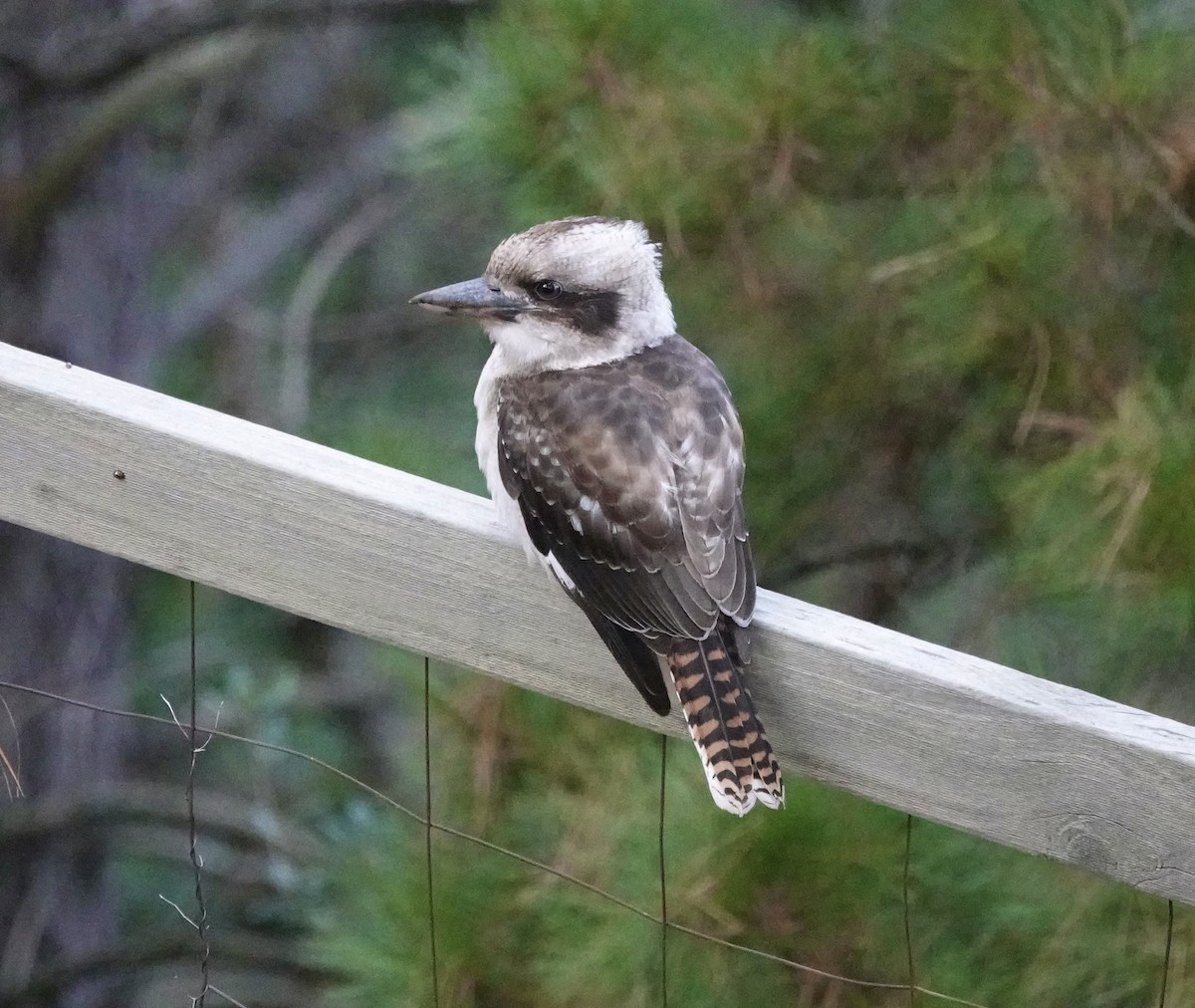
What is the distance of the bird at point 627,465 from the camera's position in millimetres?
1566

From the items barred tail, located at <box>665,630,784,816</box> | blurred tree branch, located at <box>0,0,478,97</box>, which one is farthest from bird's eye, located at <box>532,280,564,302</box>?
blurred tree branch, located at <box>0,0,478,97</box>

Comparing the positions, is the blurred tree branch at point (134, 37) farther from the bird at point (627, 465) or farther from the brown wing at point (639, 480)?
the brown wing at point (639, 480)

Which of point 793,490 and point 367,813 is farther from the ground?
point 793,490

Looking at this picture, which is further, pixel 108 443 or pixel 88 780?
pixel 88 780

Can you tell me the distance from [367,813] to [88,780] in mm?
868

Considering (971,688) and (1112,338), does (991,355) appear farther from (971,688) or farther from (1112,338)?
(971,688)

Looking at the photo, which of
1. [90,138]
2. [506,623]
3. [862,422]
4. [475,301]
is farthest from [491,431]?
[90,138]

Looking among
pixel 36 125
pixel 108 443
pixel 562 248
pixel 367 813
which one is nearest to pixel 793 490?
pixel 562 248

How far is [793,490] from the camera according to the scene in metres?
2.32

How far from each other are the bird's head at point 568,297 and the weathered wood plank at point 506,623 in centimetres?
62

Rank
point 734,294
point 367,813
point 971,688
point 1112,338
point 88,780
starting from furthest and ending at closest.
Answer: point 88,780, point 367,813, point 734,294, point 1112,338, point 971,688

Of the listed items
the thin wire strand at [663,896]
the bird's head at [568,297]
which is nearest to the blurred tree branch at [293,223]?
the bird's head at [568,297]

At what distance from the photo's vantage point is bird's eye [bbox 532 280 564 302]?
225 centimetres

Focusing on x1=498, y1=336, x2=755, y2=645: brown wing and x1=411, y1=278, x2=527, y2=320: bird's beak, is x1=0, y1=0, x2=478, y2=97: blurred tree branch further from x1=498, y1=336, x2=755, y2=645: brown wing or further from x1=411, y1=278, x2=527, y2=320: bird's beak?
x1=498, y1=336, x2=755, y2=645: brown wing
